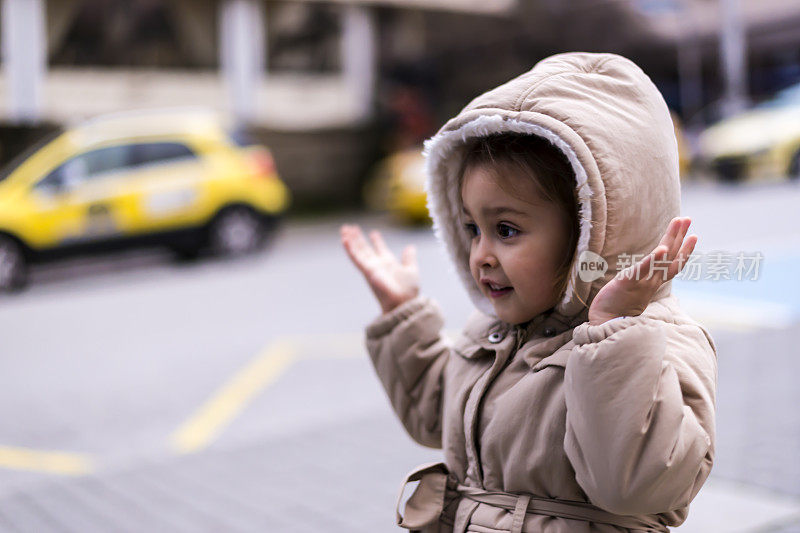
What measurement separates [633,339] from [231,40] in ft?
74.0

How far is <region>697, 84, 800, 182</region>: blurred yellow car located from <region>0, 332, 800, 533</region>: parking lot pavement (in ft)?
28.6

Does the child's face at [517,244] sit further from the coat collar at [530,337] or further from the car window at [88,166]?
the car window at [88,166]

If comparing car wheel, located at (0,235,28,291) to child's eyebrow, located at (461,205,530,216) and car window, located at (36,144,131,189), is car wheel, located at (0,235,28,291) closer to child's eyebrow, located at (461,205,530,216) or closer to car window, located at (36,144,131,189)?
car window, located at (36,144,131,189)

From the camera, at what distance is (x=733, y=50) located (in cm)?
2162

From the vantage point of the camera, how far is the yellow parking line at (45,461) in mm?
5180

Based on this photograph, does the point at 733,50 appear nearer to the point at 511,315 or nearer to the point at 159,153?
the point at 159,153

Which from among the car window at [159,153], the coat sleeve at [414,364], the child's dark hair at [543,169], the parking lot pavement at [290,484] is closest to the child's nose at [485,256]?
the child's dark hair at [543,169]

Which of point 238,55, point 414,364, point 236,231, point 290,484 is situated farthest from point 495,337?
point 238,55

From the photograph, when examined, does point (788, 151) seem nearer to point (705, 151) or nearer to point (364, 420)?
point (705, 151)

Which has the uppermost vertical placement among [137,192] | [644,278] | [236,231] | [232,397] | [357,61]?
[357,61]

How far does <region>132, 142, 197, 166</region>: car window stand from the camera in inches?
511

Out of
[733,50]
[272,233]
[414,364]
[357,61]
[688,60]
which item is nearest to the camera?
[414,364]

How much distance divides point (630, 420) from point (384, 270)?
0.95m

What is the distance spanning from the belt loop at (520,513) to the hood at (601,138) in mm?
358
